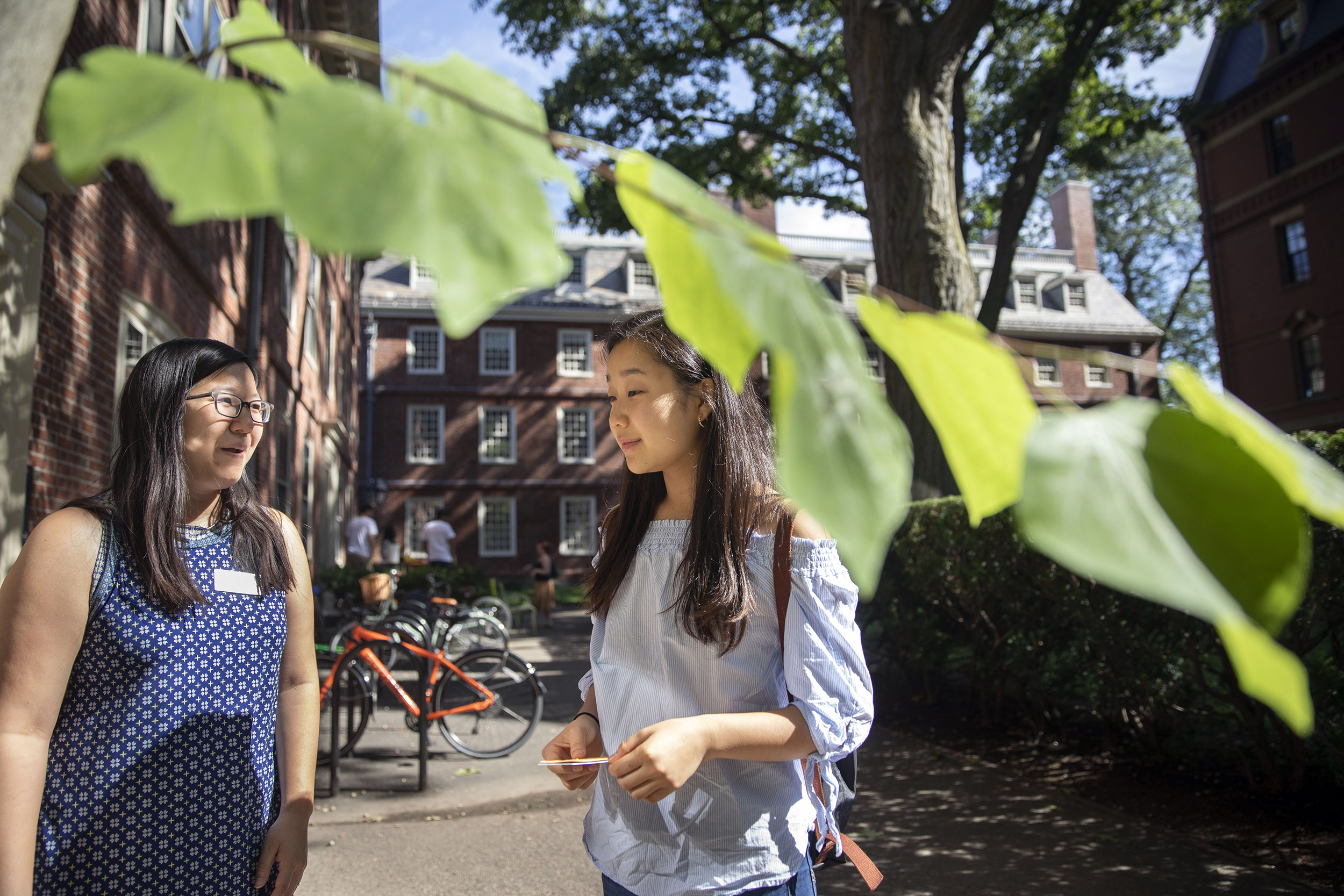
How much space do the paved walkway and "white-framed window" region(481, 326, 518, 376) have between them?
26.5m

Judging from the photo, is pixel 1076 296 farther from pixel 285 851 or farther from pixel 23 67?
pixel 23 67

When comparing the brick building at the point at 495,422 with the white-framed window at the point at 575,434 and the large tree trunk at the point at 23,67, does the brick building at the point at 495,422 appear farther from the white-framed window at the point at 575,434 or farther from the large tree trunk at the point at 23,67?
the large tree trunk at the point at 23,67

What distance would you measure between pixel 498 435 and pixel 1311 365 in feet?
81.1

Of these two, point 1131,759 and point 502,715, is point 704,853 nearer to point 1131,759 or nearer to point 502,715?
point 1131,759

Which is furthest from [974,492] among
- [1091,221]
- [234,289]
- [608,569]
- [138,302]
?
[1091,221]

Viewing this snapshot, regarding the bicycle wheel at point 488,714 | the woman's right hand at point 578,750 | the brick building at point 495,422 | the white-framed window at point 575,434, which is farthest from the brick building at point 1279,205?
the woman's right hand at point 578,750

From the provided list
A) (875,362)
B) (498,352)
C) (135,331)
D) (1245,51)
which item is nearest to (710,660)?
(135,331)

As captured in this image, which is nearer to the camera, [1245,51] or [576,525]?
[1245,51]

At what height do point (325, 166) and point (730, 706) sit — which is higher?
point (325, 166)

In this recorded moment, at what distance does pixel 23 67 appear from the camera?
1.58 ft

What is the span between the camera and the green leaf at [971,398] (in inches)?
16.2

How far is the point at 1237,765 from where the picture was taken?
16.9 feet

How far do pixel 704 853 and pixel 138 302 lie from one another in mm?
6120

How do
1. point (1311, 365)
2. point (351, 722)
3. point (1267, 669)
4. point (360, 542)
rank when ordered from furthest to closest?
point (1311, 365), point (360, 542), point (351, 722), point (1267, 669)
